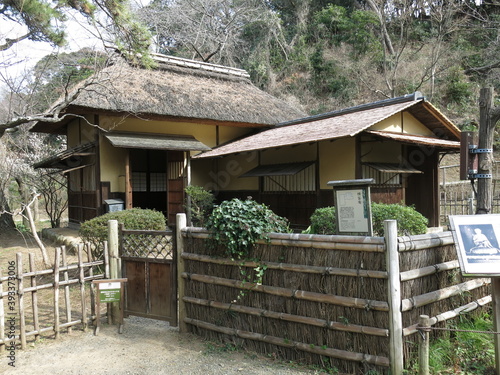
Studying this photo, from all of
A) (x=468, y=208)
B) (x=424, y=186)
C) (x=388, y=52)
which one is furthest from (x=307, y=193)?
(x=388, y=52)

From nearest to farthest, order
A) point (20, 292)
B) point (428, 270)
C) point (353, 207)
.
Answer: point (428, 270)
point (20, 292)
point (353, 207)

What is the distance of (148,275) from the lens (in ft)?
17.8

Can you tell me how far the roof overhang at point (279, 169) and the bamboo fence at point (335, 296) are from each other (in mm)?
6145

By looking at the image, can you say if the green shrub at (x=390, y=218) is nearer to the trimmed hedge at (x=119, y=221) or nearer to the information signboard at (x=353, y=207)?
the information signboard at (x=353, y=207)

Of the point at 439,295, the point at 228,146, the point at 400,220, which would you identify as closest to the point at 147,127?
the point at 228,146

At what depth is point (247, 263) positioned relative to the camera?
4535 millimetres

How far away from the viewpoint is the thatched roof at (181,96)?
440 inches

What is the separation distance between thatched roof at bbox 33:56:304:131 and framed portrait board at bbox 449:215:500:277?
8.55 metres

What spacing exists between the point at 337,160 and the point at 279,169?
1671 mm

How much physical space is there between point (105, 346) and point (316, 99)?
69.0ft

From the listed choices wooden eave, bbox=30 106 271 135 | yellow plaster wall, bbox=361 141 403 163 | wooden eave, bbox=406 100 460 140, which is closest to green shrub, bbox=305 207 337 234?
yellow plaster wall, bbox=361 141 403 163

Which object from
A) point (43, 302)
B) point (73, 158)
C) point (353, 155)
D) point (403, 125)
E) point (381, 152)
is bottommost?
point (43, 302)

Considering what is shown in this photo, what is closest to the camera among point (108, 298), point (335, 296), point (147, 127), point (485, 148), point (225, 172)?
point (335, 296)

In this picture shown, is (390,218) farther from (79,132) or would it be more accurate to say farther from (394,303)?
(79,132)
